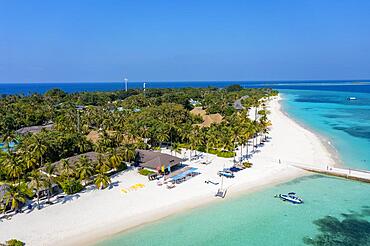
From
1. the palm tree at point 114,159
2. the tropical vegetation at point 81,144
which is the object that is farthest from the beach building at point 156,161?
the palm tree at point 114,159

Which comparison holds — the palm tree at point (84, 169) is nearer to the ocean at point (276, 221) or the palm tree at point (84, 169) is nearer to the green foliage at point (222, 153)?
the ocean at point (276, 221)

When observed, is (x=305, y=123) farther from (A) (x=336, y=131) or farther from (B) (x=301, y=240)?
(B) (x=301, y=240)

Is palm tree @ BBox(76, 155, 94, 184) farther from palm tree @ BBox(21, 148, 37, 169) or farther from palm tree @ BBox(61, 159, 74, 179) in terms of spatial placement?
palm tree @ BBox(21, 148, 37, 169)

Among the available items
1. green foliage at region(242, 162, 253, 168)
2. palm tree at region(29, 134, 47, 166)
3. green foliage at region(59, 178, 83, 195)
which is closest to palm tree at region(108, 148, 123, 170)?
green foliage at region(59, 178, 83, 195)

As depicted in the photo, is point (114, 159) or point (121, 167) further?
point (121, 167)

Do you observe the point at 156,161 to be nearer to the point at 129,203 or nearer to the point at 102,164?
the point at 102,164

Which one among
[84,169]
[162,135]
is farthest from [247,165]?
[84,169]
